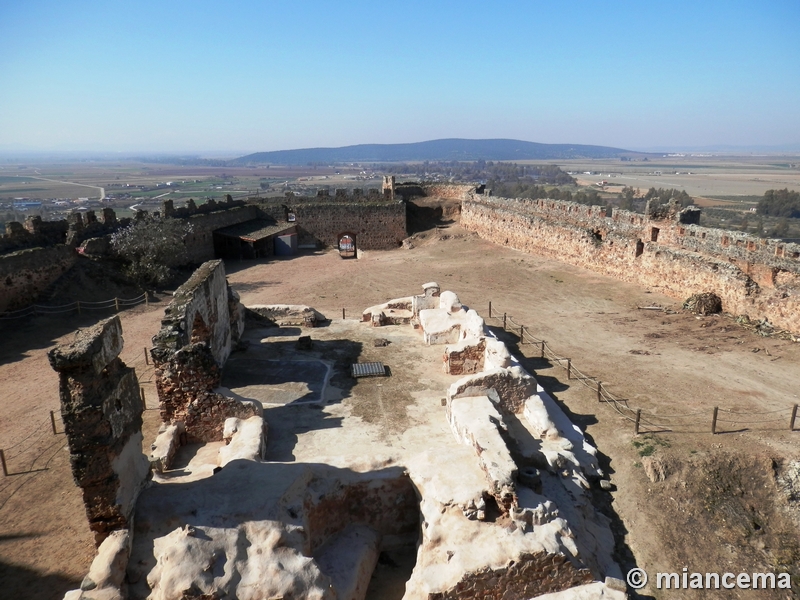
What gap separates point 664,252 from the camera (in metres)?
19.5

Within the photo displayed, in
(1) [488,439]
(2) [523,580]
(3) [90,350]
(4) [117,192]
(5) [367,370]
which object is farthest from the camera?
(4) [117,192]

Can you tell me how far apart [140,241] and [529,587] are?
2242cm

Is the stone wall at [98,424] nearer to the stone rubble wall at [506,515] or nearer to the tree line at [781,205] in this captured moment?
the stone rubble wall at [506,515]

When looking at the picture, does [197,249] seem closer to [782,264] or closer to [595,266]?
[595,266]

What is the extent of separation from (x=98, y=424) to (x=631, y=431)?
9.14m

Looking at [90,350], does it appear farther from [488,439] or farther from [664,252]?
[664,252]

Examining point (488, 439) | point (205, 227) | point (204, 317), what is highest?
point (205, 227)

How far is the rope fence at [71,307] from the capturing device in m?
17.8

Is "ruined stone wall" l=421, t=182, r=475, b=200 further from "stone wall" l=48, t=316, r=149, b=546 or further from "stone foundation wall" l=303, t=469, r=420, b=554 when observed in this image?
"stone wall" l=48, t=316, r=149, b=546

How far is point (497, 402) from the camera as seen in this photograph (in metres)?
9.91

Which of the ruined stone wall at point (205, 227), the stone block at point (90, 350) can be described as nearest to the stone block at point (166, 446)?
the stone block at point (90, 350)

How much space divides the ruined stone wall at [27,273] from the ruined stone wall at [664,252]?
70.7 feet

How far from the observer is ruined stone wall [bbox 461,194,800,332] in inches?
624

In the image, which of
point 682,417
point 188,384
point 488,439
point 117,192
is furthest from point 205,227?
point 117,192
